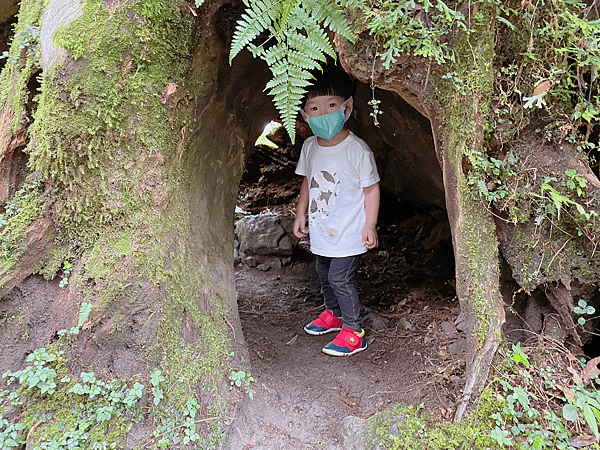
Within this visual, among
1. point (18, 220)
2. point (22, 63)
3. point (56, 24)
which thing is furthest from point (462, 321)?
point (22, 63)

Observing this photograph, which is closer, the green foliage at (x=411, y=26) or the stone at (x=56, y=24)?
the green foliage at (x=411, y=26)

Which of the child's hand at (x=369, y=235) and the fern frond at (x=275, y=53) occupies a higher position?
the fern frond at (x=275, y=53)

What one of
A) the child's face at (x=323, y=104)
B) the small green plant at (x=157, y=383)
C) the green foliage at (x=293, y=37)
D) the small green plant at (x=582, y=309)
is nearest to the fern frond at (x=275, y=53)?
the green foliage at (x=293, y=37)

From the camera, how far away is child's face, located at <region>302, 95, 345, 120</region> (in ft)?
11.0

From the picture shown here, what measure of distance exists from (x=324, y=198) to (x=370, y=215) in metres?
0.44

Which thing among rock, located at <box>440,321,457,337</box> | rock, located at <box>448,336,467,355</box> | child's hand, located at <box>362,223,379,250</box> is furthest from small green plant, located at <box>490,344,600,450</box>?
child's hand, located at <box>362,223,379,250</box>

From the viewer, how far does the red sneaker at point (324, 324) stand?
4094mm

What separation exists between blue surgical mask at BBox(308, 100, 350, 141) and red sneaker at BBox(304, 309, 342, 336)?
6.07 feet

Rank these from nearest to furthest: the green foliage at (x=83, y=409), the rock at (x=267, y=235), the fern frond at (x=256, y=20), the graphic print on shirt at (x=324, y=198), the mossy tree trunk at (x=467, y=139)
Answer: the fern frond at (x=256, y=20)
the green foliage at (x=83, y=409)
the mossy tree trunk at (x=467, y=139)
the graphic print on shirt at (x=324, y=198)
the rock at (x=267, y=235)

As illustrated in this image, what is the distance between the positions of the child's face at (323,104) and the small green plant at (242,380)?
2.13m

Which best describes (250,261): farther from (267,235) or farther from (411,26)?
(411,26)

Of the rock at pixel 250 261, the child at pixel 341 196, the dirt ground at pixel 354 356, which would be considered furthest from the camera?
the rock at pixel 250 261

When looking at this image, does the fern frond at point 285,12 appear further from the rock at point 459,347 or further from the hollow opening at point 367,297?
the rock at point 459,347

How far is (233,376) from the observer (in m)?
2.72
